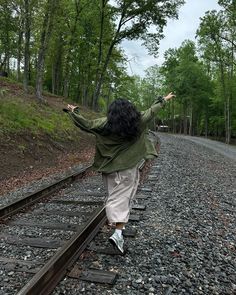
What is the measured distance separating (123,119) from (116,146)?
1.47 feet

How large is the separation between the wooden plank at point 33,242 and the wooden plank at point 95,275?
783mm

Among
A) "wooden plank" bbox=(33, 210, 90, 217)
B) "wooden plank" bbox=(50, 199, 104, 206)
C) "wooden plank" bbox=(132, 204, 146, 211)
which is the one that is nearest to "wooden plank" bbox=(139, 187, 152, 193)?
"wooden plank" bbox=(132, 204, 146, 211)

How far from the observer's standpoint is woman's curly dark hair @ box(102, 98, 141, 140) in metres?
4.17

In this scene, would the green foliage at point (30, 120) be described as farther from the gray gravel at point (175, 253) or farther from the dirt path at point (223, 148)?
the dirt path at point (223, 148)

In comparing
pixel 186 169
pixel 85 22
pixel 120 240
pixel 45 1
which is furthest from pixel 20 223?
pixel 85 22

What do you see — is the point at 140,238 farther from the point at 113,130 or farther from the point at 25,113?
the point at 25,113

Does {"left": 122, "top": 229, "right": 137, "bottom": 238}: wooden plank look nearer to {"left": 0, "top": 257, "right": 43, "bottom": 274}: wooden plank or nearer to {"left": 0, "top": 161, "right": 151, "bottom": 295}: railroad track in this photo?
{"left": 0, "top": 161, "right": 151, "bottom": 295}: railroad track

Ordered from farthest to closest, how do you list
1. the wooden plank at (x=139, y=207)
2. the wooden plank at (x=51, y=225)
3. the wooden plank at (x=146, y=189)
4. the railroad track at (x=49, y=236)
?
the wooden plank at (x=146, y=189)
the wooden plank at (x=139, y=207)
the wooden plank at (x=51, y=225)
the railroad track at (x=49, y=236)

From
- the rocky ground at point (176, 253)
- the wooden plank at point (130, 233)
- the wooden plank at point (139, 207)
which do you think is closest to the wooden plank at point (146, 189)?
the rocky ground at point (176, 253)

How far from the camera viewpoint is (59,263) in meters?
3.76

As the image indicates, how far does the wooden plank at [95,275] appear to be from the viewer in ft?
12.1

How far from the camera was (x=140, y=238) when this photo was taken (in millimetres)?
5039

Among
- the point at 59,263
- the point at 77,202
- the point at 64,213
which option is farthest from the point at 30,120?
the point at 59,263

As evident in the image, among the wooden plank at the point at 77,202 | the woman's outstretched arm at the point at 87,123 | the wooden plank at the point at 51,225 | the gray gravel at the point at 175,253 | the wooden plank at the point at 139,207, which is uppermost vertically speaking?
the woman's outstretched arm at the point at 87,123
